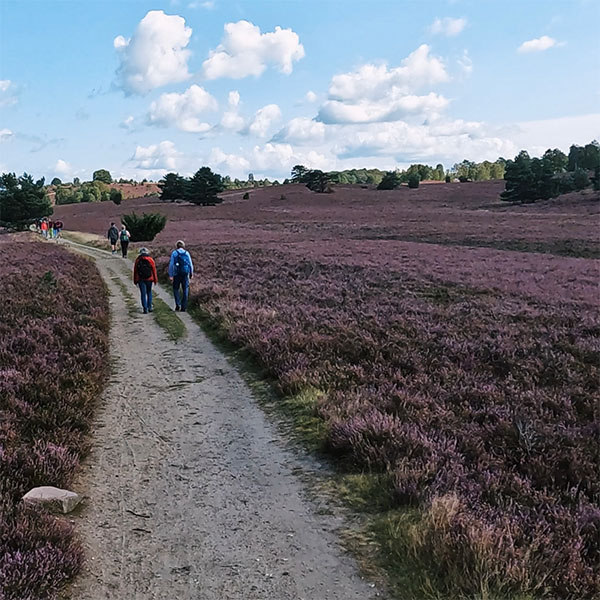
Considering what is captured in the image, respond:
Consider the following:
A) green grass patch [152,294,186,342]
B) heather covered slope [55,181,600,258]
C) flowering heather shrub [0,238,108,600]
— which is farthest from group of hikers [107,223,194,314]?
heather covered slope [55,181,600,258]

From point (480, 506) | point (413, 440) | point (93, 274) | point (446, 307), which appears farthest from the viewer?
point (93, 274)

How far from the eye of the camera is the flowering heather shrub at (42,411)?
4168mm

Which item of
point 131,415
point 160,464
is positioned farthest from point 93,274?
point 160,464

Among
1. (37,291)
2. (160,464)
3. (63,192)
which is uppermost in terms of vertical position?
(63,192)

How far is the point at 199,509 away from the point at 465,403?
430cm

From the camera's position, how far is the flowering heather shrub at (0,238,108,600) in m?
4.17

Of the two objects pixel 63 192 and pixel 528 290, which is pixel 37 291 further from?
pixel 63 192

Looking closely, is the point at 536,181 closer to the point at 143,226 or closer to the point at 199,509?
the point at 143,226

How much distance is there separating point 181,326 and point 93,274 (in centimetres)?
1115

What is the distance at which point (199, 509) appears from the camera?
543 cm

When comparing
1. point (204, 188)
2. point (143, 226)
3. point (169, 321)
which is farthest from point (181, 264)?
point (204, 188)

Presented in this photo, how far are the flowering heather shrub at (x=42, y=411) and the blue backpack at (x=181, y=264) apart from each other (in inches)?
96.0

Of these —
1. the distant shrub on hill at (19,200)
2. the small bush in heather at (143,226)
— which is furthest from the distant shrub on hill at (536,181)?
the distant shrub on hill at (19,200)

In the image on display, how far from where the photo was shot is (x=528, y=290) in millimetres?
19188
